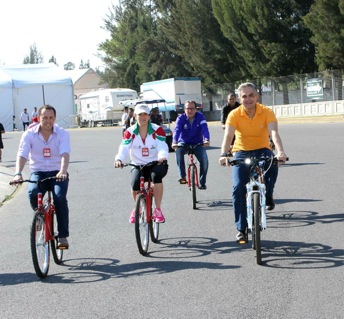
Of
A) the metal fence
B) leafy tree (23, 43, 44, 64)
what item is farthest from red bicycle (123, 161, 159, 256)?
leafy tree (23, 43, 44, 64)

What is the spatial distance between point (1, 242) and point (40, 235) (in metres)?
2.57

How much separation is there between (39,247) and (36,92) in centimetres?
5711

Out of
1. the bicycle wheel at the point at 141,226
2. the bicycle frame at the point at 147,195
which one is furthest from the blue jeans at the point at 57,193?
the bicycle frame at the point at 147,195

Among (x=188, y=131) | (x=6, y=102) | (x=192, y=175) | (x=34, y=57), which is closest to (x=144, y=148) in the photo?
(x=192, y=175)

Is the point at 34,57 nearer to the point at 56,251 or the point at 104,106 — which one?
the point at 104,106

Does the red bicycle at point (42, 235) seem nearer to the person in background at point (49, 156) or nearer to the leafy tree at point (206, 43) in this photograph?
the person in background at point (49, 156)

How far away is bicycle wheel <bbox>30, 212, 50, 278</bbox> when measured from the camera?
717 cm

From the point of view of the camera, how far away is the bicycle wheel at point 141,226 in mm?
8133

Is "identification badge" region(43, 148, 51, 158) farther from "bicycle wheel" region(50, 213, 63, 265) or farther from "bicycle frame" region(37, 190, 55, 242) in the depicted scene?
"bicycle wheel" region(50, 213, 63, 265)

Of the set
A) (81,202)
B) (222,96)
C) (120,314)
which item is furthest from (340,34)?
(120,314)

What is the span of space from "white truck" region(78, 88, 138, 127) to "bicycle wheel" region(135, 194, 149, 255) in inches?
2073

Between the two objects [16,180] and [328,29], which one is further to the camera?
Answer: [328,29]

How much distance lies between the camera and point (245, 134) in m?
8.33

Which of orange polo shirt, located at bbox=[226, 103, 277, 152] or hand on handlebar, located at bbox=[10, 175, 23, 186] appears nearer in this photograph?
hand on handlebar, located at bbox=[10, 175, 23, 186]
